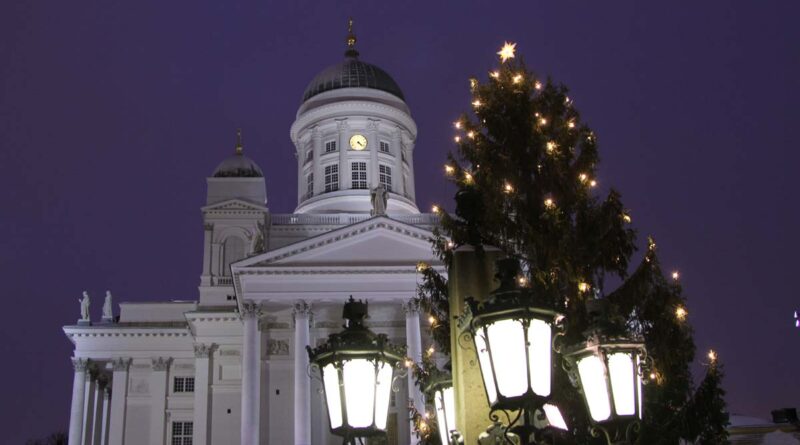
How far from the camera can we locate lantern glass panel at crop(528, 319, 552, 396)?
532 centimetres

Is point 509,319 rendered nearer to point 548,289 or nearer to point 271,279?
point 548,289

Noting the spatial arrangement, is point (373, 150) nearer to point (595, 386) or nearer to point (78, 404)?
point (78, 404)

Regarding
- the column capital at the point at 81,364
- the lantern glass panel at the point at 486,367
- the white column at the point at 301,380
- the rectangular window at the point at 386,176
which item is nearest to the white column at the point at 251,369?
the white column at the point at 301,380

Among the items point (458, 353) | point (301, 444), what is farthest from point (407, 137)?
point (458, 353)

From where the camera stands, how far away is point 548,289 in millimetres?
11430

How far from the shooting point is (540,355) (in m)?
5.38

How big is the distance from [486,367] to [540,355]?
0.35 metres

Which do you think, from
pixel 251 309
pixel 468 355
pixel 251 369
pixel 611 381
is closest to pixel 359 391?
pixel 468 355

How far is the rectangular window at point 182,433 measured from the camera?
1787 inches

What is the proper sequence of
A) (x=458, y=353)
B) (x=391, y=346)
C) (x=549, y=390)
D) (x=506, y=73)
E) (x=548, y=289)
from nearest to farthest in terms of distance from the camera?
1. (x=549, y=390)
2. (x=391, y=346)
3. (x=458, y=353)
4. (x=548, y=289)
5. (x=506, y=73)

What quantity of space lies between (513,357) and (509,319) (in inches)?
8.9

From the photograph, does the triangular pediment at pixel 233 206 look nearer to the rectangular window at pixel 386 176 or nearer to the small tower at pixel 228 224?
the small tower at pixel 228 224

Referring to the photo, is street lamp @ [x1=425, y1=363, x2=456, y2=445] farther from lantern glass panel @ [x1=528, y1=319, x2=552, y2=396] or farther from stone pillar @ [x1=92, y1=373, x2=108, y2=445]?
stone pillar @ [x1=92, y1=373, x2=108, y2=445]

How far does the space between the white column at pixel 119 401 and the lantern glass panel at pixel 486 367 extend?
4323 cm
